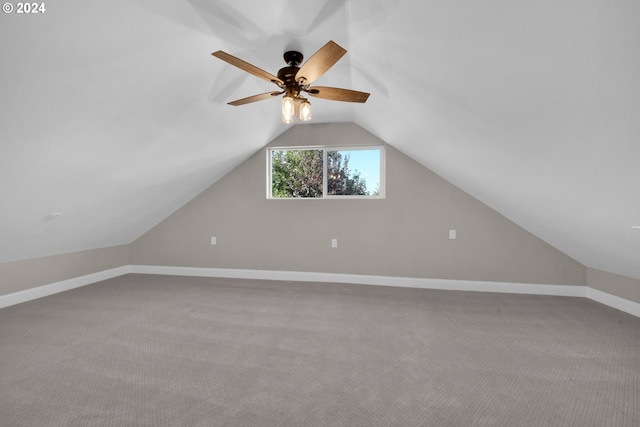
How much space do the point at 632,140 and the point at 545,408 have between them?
4.86 ft

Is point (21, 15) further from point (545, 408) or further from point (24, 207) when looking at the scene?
point (545, 408)

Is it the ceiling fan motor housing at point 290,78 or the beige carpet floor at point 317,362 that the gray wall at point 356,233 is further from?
the ceiling fan motor housing at point 290,78

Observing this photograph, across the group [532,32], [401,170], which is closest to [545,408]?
[532,32]

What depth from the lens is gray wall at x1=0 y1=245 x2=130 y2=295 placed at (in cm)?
367

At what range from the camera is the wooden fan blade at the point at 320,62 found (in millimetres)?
1729

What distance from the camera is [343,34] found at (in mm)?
2219

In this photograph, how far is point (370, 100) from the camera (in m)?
3.31

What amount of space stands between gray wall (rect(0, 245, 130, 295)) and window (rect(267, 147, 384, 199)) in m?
2.61

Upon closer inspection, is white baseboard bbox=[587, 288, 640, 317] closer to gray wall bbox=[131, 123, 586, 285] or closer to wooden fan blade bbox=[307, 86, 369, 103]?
gray wall bbox=[131, 123, 586, 285]

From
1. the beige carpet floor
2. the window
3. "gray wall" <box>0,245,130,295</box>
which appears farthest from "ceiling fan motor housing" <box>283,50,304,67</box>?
"gray wall" <box>0,245,130,295</box>

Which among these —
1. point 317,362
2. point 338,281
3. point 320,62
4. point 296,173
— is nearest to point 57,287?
point 296,173

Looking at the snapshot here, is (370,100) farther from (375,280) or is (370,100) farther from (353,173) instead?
(375,280)

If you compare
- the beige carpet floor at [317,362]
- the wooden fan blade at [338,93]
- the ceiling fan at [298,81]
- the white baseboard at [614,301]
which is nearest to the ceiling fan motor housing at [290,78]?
the ceiling fan at [298,81]

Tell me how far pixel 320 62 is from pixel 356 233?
10.0 ft
